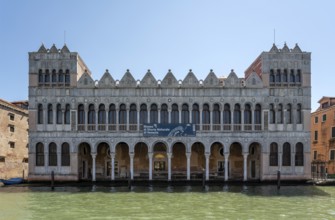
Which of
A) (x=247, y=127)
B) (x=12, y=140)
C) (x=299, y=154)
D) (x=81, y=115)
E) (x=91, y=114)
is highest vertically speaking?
(x=91, y=114)

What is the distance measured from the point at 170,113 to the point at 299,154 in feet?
43.5

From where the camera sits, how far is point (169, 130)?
123 feet

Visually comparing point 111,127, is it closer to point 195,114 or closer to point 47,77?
point 47,77

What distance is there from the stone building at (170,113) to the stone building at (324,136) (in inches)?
342

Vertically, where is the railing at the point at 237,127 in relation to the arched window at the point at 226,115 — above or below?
below

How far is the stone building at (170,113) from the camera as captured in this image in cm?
3775

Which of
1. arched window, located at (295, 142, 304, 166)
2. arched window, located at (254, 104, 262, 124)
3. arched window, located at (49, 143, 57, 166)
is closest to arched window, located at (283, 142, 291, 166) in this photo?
arched window, located at (295, 142, 304, 166)

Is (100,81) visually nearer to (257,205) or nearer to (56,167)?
(56,167)

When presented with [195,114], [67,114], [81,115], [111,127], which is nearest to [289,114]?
[195,114]

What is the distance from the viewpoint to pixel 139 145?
134 feet

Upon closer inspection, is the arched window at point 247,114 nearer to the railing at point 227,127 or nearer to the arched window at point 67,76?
the railing at point 227,127

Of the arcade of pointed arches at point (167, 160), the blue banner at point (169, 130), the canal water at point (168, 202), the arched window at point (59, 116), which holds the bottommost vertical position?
the canal water at point (168, 202)

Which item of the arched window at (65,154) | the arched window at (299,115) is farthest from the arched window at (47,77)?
the arched window at (299,115)

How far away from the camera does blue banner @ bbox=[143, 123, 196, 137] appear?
37.6 metres
